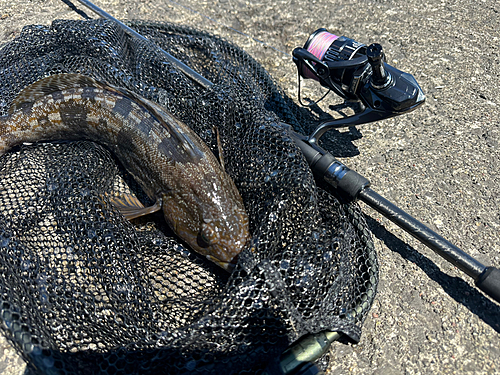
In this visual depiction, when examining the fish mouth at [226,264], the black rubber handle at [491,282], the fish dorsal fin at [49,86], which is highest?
the black rubber handle at [491,282]

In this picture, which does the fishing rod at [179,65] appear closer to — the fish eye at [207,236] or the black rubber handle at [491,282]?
the fish eye at [207,236]

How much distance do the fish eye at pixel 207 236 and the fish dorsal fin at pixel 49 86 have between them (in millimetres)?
1435

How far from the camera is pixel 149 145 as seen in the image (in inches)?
112

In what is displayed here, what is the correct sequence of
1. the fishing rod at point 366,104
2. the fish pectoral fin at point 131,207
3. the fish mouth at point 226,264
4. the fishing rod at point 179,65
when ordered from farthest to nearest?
1. the fishing rod at point 179,65
2. the fish pectoral fin at point 131,207
3. the fish mouth at point 226,264
4. the fishing rod at point 366,104

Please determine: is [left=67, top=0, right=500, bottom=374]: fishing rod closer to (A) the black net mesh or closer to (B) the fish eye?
(A) the black net mesh

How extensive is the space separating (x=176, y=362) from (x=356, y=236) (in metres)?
1.42

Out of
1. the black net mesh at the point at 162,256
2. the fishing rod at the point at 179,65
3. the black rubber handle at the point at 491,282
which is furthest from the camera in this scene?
the fishing rod at the point at 179,65

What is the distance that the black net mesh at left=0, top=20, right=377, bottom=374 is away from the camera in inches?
81.3

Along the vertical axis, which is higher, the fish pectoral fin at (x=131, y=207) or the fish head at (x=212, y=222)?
the fish head at (x=212, y=222)

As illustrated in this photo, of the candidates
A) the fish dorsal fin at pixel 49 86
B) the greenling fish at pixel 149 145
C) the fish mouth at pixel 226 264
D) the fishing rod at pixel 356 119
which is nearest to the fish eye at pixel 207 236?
the greenling fish at pixel 149 145

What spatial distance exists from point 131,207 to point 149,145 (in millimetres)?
Result: 513

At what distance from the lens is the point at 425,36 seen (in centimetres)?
439

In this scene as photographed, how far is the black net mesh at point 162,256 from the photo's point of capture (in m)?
2.06

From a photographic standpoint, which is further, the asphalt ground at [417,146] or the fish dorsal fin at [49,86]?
the fish dorsal fin at [49,86]
